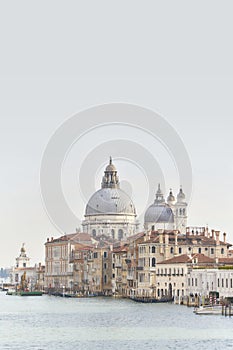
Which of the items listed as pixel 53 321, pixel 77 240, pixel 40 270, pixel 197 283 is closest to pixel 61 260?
pixel 77 240

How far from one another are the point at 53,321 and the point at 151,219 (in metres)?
67.5

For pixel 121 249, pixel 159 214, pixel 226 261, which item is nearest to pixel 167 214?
pixel 159 214

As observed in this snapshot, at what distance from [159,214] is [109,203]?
607cm

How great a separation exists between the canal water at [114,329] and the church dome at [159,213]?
2093 inches

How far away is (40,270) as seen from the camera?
146m

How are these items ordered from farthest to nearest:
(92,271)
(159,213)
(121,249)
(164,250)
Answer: (159,213), (92,271), (121,249), (164,250)

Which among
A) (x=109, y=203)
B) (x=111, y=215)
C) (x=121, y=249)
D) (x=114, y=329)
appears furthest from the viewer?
(x=109, y=203)

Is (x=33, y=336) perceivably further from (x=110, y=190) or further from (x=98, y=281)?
(x=110, y=190)

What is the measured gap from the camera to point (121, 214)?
436ft

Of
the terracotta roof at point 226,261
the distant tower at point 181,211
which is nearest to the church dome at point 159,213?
the distant tower at point 181,211

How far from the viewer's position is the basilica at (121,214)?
131 metres

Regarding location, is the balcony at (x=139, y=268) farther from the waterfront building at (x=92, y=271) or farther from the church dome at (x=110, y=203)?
the church dome at (x=110, y=203)

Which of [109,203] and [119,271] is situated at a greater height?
[109,203]

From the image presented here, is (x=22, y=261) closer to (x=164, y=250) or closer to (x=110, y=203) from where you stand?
(x=110, y=203)
